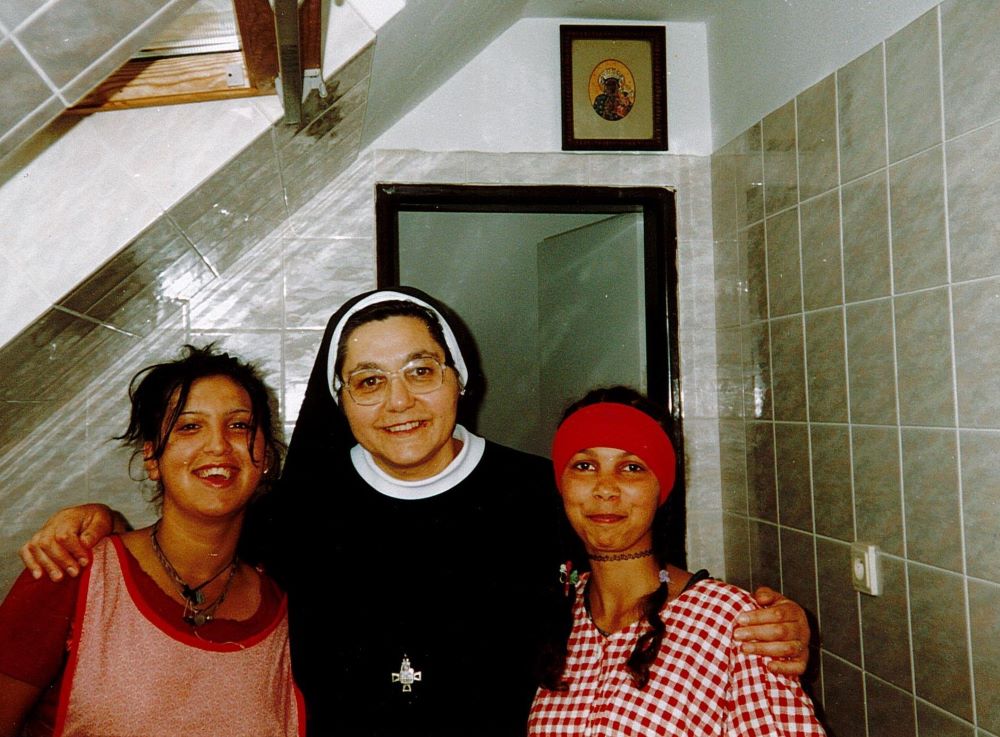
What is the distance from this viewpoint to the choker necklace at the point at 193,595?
1191 mm

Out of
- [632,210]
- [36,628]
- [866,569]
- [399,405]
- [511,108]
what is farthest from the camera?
[632,210]

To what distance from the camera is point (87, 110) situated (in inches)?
39.3

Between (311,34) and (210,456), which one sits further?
(210,456)

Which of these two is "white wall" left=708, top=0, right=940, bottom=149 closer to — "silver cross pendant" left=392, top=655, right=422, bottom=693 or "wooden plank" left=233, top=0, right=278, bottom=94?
"wooden plank" left=233, top=0, right=278, bottom=94

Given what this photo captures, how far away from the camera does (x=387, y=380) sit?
132 cm

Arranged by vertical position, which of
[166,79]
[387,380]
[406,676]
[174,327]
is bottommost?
[406,676]

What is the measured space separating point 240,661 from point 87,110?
82cm

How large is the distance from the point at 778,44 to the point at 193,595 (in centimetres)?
170

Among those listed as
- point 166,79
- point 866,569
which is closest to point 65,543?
point 166,79

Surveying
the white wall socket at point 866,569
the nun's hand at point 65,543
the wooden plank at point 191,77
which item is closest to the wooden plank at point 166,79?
the wooden plank at point 191,77

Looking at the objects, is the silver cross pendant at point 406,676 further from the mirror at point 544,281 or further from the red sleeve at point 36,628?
the mirror at point 544,281

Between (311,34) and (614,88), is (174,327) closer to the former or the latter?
(311,34)

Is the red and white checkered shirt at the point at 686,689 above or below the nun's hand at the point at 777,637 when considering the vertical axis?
below

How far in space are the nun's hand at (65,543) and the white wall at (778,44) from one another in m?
1.61
